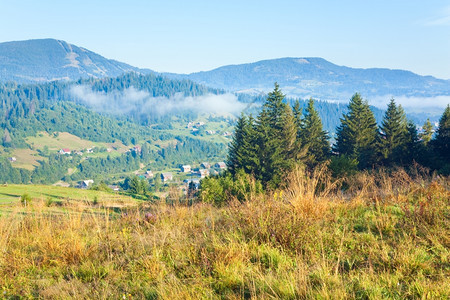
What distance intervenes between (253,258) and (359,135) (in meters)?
55.4

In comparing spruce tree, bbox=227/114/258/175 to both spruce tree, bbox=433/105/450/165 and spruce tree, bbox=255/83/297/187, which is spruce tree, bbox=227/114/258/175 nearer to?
spruce tree, bbox=255/83/297/187

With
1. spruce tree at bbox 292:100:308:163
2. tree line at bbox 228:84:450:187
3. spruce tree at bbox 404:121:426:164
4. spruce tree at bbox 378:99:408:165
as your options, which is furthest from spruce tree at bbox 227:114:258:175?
spruce tree at bbox 404:121:426:164

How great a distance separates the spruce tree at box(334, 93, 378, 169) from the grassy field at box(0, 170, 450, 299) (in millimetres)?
49507

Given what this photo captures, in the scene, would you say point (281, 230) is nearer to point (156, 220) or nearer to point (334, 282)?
point (334, 282)

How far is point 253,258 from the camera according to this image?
3.75 m

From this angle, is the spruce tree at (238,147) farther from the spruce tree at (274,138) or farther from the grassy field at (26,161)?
the grassy field at (26,161)

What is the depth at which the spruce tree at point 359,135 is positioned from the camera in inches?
2040

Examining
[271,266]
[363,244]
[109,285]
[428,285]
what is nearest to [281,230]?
[271,266]

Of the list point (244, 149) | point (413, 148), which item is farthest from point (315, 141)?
point (413, 148)

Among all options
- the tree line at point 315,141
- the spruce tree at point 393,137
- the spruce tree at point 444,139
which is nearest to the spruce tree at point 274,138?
the tree line at point 315,141

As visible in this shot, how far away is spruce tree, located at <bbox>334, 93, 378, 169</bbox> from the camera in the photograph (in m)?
51.8

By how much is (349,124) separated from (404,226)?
54418 millimetres

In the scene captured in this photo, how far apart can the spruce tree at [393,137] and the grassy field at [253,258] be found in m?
48.8

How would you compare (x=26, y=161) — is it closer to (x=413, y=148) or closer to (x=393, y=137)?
(x=393, y=137)
